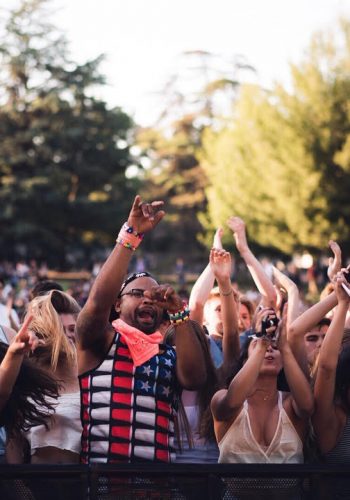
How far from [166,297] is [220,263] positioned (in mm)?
1186

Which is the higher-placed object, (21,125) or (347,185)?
(21,125)

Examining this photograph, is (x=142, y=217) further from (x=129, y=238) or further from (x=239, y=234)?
(x=239, y=234)

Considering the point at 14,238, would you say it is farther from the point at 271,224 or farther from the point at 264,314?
the point at 264,314

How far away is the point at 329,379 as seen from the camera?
4262mm

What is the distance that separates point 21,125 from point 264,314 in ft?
179

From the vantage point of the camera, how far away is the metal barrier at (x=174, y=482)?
3393 millimetres

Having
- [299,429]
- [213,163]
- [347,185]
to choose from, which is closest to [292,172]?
[347,185]

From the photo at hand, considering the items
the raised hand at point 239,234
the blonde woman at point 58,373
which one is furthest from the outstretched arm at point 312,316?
the raised hand at point 239,234

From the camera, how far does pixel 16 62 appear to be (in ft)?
183

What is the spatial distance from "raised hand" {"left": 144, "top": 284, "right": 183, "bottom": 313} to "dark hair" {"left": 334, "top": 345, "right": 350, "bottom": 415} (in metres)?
1.03

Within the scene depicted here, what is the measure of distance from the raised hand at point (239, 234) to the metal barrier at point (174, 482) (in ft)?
9.53

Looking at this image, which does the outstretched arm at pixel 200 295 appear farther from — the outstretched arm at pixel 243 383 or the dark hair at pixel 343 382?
the outstretched arm at pixel 243 383

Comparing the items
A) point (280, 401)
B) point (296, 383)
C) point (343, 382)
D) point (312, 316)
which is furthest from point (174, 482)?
point (312, 316)

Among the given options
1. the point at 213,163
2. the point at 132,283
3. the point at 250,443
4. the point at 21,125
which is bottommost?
the point at 250,443
